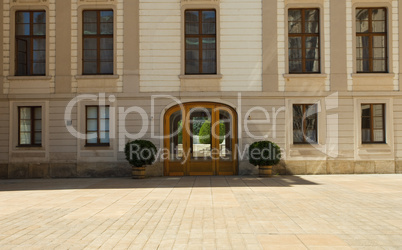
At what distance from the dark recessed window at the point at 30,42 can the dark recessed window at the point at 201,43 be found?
18.7 ft

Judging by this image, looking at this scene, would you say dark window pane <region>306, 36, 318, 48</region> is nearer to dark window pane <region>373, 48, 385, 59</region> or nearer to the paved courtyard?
dark window pane <region>373, 48, 385, 59</region>

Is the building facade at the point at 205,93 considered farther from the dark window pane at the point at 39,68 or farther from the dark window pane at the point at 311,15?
the dark window pane at the point at 39,68

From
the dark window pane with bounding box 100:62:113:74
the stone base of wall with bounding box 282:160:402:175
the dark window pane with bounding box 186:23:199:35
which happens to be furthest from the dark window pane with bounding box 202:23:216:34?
the stone base of wall with bounding box 282:160:402:175

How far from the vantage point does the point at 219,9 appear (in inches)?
632

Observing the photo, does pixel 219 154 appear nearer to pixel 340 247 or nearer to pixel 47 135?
pixel 47 135

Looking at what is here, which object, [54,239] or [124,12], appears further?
[124,12]

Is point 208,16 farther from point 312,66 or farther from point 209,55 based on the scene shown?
point 312,66

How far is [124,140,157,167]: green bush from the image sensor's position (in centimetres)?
1484

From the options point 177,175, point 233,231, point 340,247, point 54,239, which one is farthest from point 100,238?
point 177,175

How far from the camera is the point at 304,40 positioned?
1630 centimetres

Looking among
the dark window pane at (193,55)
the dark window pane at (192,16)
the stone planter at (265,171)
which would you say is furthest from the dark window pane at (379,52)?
the dark window pane at (192,16)

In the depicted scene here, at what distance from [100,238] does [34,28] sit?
1282 cm

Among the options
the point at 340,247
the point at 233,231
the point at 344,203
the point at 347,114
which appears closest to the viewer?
the point at 340,247

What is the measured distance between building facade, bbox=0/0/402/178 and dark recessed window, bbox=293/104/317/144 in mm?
39
